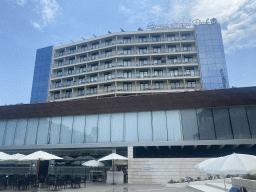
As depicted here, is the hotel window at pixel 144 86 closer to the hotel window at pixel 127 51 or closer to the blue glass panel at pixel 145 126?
the hotel window at pixel 127 51

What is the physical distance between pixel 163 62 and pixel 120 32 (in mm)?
12329

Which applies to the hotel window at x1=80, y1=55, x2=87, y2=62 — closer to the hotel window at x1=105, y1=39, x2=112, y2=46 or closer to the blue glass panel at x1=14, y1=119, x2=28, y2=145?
the hotel window at x1=105, y1=39, x2=112, y2=46

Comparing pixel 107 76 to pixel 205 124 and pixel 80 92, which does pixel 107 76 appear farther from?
pixel 205 124

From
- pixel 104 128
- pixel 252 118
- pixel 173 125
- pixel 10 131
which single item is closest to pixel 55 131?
pixel 104 128

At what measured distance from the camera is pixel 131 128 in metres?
21.8

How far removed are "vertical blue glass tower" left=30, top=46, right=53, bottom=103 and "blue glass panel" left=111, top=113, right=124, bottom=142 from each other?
32.8 metres

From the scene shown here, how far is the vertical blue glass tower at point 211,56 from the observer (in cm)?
4256

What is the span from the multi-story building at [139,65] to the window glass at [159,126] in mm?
21462

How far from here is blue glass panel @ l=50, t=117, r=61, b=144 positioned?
23.7m

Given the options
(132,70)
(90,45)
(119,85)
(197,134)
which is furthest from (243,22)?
(197,134)

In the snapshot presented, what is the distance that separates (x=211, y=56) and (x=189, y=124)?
2844cm

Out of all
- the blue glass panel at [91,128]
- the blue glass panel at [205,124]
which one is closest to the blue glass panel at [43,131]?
the blue glass panel at [91,128]

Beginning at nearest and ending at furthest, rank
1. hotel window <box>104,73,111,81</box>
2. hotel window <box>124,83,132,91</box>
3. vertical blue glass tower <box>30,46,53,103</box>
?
1. hotel window <box>124,83,132,91</box>
2. hotel window <box>104,73,111,81</box>
3. vertical blue glass tower <box>30,46,53,103</box>

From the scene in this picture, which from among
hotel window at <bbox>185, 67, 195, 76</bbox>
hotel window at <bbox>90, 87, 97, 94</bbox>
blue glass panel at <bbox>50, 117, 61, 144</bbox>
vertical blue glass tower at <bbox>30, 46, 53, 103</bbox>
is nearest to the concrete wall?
blue glass panel at <bbox>50, 117, 61, 144</bbox>
